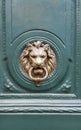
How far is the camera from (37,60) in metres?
3.57

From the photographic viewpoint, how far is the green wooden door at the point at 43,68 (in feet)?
11.8

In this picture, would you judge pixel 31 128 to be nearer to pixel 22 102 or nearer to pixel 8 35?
pixel 22 102

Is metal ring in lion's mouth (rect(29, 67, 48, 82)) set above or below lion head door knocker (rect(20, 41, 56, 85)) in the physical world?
below

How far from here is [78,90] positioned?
3.62m

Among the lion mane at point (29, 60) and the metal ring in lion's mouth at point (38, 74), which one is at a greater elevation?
the lion mane at point (29, 60)

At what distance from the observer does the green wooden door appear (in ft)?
11.8

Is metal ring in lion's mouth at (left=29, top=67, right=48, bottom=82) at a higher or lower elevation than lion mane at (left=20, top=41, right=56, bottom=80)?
lower

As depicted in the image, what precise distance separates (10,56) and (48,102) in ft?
0.76

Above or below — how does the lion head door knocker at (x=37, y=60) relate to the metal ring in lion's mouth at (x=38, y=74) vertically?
above

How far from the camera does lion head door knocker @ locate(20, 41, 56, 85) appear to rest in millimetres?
3572

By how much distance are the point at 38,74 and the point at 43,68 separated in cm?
3

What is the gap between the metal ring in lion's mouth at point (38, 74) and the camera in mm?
3582

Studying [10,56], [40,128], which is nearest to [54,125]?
[40,128]

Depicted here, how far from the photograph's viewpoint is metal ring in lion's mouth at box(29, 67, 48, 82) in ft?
11.8
